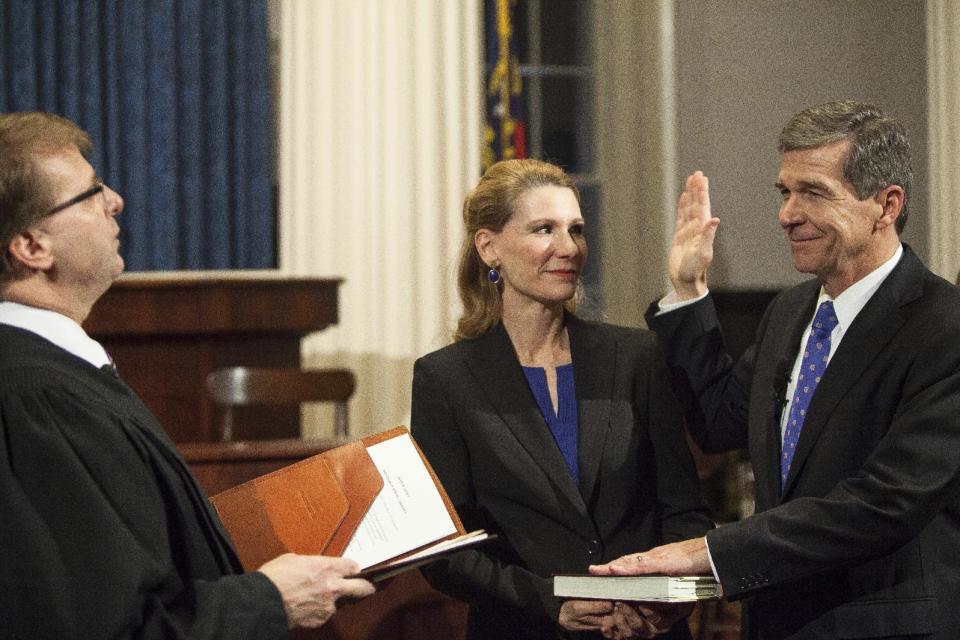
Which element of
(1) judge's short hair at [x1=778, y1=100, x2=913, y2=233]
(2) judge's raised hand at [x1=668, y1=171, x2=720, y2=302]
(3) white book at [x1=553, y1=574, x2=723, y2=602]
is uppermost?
(1) judge's short hair at [x1=778, y1=100, x2=913, y2=233]

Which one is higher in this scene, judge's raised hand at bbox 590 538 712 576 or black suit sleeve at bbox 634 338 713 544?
black suit sleeve at bbox 634 338 713 544

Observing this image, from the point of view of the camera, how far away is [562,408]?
2303mm

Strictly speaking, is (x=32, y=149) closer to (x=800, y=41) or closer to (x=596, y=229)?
(x=800, y=41)

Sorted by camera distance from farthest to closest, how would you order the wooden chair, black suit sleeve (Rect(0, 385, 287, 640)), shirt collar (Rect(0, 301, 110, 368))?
the wooden chair < shirt collar (Rect(0, 301, 110, 368)) < black suit sleeve (Rect(0, 385, 287, 640))

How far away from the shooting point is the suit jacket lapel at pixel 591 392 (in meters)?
2.21

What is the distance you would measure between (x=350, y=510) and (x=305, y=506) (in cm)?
8

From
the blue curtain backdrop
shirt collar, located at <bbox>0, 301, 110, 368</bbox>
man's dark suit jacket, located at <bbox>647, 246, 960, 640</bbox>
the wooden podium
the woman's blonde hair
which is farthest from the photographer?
the blue curtain backdrop

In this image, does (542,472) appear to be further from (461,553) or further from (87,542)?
(87,542)

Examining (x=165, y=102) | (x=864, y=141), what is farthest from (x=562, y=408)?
(x=165, y=102)

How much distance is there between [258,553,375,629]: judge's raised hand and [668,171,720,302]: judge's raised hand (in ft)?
3.20

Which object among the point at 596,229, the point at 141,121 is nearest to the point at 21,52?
the point at 141,121

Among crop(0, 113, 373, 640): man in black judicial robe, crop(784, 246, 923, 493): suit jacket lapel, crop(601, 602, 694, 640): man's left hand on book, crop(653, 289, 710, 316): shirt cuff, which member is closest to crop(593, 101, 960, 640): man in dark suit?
crop(784, 246, 923, 493): suit jacket lapel

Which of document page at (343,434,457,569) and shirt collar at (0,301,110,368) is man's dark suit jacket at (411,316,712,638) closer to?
document page at (343,434,457,569)

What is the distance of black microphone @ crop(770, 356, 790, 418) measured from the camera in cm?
202
